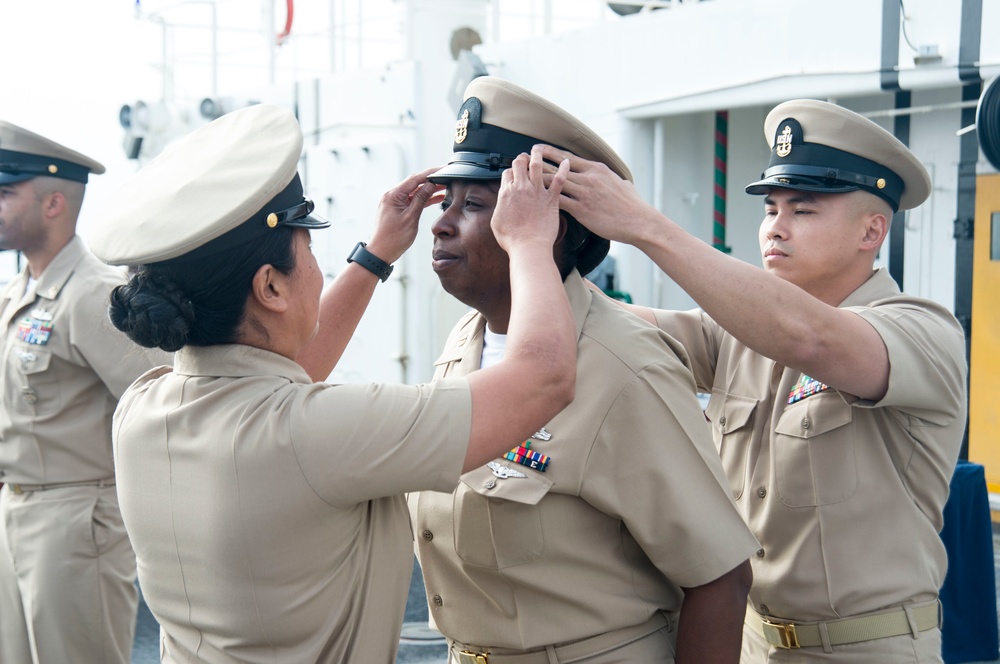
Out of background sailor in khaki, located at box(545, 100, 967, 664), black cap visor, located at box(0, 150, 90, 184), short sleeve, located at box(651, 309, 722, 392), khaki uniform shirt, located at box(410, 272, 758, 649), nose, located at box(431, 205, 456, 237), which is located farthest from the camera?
black cap visor, located at box(0, 150, 90, 184)

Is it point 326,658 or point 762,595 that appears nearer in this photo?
point 326,658

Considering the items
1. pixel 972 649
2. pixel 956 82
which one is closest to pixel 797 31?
pixel 956 82

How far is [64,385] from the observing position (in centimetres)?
350

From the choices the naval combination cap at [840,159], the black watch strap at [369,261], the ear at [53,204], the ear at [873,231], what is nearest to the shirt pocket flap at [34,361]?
the ear at [53,204]

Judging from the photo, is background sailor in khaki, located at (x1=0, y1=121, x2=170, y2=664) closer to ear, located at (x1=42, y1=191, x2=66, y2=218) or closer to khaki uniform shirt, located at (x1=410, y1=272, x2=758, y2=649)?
ear, located at (x1=42, y1=191, x2=66, y2=218)

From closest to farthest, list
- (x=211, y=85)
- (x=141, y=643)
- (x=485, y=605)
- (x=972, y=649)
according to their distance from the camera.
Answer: (x=485, y=605), (x=972, y=649), (x=141, y=643), (x=211, y=85)

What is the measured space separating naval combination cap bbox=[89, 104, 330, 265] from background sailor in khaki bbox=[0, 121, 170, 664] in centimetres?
166

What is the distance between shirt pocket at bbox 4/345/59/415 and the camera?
11.4 feet

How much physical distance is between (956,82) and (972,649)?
2.73m

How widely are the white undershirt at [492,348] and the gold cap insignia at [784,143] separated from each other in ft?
2.70

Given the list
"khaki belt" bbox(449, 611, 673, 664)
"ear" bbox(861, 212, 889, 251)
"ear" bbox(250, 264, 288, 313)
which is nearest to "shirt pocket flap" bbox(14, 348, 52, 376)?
"ear" bbox(250, 264, 288, 313)

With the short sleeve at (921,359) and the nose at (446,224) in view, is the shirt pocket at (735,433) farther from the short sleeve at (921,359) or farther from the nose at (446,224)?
the nose at (446,224)

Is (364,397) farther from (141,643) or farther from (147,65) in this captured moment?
(147,65)

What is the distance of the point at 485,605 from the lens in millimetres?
1988
